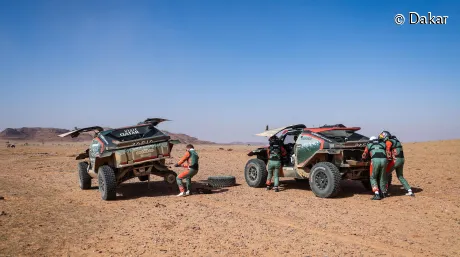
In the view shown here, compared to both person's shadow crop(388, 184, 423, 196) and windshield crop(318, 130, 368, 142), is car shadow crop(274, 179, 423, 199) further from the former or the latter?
windshield crop(318, 130, 368, 142)

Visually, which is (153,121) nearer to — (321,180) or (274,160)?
(274,160)

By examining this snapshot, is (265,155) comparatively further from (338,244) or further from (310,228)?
(338,244)

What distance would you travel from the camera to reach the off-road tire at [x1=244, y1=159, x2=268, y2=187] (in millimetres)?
12031

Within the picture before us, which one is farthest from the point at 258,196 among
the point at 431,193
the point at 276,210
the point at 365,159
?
the point at 431,193

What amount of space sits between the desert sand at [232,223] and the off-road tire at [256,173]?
0.28 metres

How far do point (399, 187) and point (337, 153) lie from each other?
3.23 metres

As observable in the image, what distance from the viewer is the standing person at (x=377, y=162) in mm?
9686

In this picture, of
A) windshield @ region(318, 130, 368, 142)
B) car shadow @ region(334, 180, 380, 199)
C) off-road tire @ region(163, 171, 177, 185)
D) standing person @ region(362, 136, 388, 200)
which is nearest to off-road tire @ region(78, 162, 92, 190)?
off-road tire @ region(163, 171, 177, 185)

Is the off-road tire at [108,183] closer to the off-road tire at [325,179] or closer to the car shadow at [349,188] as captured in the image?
the car shadow at [349,188]

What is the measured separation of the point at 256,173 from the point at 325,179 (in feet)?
9.14

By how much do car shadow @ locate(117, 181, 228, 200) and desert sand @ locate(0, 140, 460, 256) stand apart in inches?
2.6

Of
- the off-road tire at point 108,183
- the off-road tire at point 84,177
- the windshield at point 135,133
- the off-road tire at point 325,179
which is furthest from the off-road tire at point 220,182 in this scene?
the off-road tire at point 84,177

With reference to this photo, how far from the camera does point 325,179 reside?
9.99 metres

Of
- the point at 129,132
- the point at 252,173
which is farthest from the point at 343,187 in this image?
the point at 129,132
